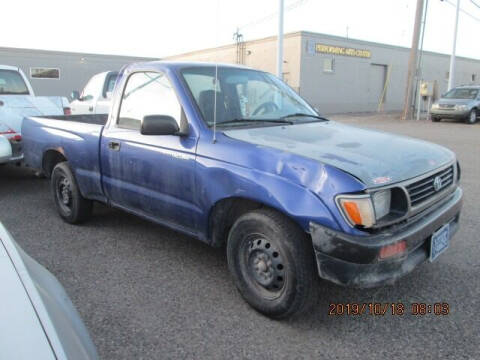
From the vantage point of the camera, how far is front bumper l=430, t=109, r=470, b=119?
1888 cm

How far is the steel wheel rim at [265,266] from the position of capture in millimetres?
2803

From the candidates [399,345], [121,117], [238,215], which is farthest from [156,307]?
[121,117]

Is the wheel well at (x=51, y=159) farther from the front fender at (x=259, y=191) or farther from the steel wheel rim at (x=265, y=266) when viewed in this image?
the steel wheel rim at (x=265, y=266)

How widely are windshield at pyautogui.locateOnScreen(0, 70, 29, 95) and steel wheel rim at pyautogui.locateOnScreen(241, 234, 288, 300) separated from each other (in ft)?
23.2

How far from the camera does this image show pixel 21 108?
684cm

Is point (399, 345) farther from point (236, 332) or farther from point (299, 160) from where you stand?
point (299, 160)

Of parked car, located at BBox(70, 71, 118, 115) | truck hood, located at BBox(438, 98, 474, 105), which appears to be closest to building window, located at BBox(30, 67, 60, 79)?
parked car, located at BBox(70, 71, 118, 115)

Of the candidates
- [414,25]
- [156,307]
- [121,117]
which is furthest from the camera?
[414,25]

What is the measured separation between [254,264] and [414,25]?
20.8m

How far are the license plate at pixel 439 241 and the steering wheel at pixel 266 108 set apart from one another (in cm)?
176

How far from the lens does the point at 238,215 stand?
3184mm

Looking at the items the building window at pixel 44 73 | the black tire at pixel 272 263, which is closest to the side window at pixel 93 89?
the black tire at pixel 272 263

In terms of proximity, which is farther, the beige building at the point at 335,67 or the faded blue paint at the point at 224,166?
the beige building at the point at 335,67

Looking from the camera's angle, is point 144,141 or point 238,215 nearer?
point 238,215
